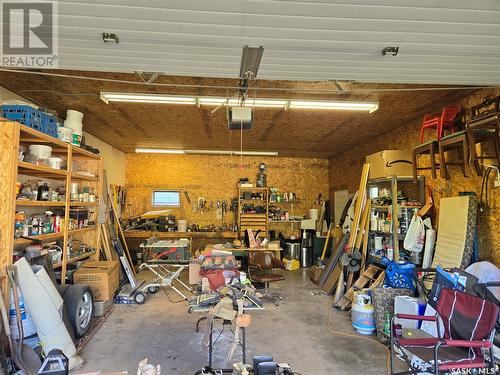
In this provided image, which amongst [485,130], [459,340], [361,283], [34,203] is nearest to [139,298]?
[34,203]

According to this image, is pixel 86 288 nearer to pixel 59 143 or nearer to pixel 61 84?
pixel 59 143

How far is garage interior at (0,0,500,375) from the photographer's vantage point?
6.70 feet

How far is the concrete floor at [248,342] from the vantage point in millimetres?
2822

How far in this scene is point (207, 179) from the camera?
321 inches

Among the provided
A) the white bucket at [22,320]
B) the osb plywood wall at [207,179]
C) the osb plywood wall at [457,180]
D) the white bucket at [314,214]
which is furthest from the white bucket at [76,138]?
the white bucket at [314,214]

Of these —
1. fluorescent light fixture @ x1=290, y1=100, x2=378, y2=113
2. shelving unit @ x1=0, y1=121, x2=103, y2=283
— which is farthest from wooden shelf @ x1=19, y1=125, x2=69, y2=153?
fluorescent light fixture @ x1=290, y1=100, x2=378, y2=113

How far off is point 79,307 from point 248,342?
200 cm

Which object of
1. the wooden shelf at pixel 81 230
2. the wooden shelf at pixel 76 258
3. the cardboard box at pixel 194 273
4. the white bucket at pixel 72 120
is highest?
the white bucket at pixel 72 120

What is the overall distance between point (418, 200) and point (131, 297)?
15.6ft

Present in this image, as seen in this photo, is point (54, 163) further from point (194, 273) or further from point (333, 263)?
point (333, 263)

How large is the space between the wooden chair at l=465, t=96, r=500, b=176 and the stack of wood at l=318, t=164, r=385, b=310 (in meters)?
1.86

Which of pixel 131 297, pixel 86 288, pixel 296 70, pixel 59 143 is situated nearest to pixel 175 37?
pixel 296 70

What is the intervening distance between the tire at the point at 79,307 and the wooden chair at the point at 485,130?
4495 mm

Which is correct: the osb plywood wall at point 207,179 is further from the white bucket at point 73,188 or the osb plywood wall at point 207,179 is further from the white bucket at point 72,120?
the white bucket at point 72,120
